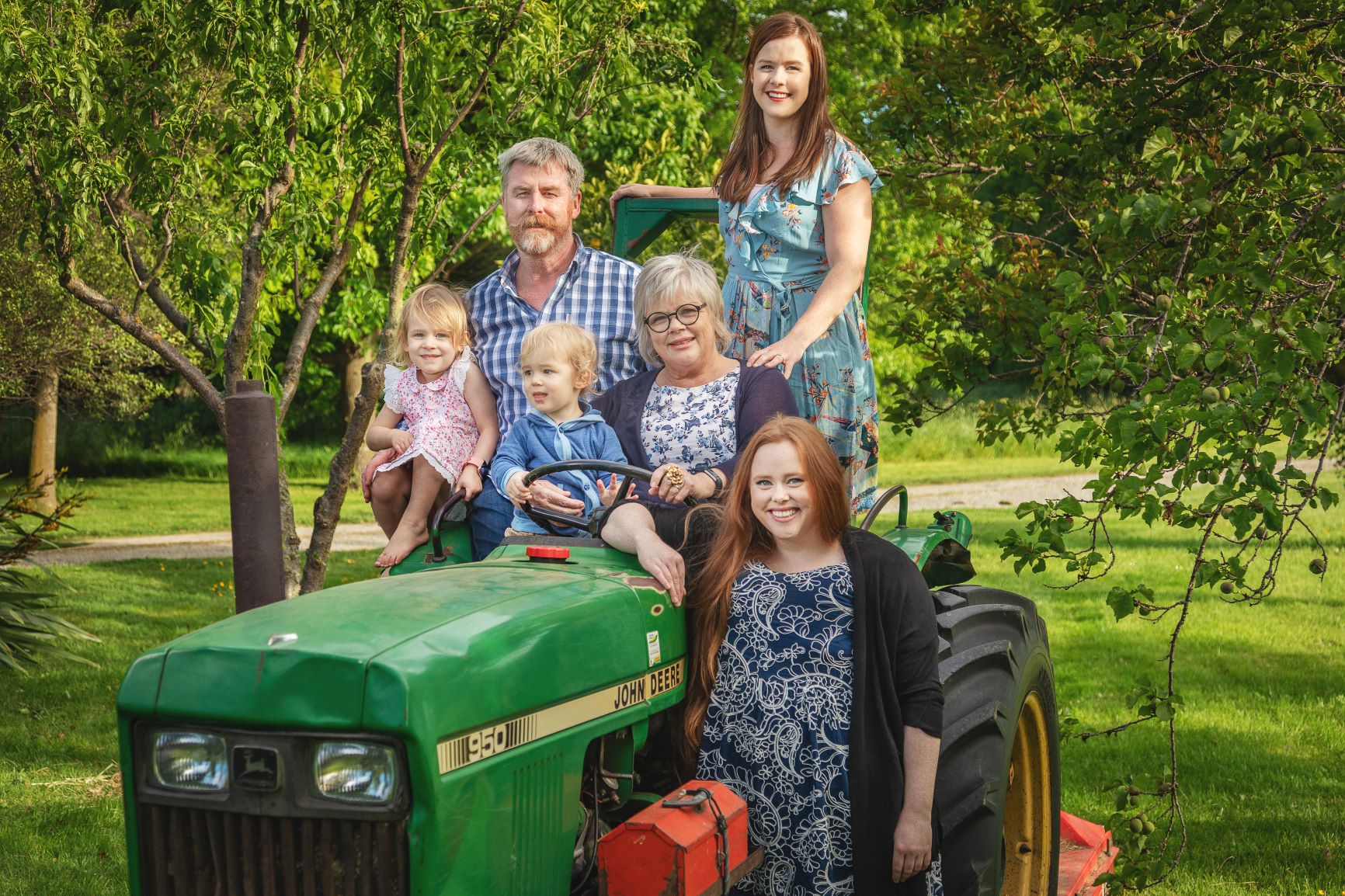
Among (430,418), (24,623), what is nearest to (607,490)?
(430,418)

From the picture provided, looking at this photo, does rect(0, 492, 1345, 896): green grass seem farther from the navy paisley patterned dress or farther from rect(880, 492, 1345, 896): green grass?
the navy paisley patterned dress

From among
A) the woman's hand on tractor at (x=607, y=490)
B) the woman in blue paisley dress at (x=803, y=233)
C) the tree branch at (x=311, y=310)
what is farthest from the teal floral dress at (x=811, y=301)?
the tree branch at (x=311, y=310)

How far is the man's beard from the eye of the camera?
3.94 meters

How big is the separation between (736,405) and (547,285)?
0.97m

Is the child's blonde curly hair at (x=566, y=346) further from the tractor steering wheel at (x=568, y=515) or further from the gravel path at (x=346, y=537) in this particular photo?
the gravel path at (x=346, y=537)

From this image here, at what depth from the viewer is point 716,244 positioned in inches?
582

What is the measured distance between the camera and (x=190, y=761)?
7.39 ft

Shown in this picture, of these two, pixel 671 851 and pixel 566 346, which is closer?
pixel 671 851

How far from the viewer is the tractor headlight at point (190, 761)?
7.32 feet

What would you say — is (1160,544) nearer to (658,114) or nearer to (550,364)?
(658,114)

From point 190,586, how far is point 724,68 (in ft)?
32.3

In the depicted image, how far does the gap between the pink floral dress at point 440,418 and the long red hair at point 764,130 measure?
0.96 metres

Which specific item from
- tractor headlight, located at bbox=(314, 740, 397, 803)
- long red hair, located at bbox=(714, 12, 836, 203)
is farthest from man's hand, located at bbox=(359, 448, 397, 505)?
tractor headlight, located at bbox=(314, 740, 397, 803)

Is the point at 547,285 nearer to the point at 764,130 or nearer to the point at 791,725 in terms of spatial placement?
the point at 764,130
